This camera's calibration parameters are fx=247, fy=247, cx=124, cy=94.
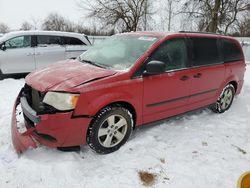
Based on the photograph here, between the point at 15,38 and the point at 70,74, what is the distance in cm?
524

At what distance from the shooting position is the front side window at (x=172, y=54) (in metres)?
3.63

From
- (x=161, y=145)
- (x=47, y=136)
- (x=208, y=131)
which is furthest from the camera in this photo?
(x=208, y=131)

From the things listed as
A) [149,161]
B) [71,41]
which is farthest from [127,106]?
[71,41]

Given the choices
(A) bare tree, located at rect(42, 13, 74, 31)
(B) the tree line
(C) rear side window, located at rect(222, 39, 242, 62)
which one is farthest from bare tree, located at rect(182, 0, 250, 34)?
(A) bare tree, located at rect(42, 13, 74, 31)

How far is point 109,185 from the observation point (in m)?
2.66

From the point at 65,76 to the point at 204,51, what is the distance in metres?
2.53

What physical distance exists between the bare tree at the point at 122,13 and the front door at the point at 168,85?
801 inches

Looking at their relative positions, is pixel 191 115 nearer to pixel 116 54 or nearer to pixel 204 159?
pixel 204 159

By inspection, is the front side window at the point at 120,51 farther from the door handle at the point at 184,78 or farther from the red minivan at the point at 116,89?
the door handle at the point at 184,78

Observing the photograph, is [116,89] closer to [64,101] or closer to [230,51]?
→ [64,101]

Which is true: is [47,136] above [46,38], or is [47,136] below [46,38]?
below

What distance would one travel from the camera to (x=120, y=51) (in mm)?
3805

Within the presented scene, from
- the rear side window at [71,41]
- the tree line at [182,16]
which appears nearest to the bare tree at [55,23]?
the tree line at [182,16]

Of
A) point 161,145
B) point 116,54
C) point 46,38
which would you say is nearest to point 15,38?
point 46,38
